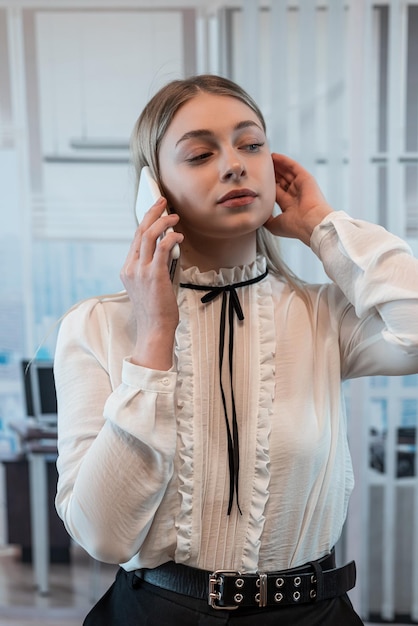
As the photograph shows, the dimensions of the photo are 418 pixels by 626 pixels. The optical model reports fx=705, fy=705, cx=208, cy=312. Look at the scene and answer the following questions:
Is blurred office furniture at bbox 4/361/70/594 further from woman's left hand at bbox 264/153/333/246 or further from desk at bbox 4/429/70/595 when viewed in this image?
woman's left hand at bbox 264/153/333/246

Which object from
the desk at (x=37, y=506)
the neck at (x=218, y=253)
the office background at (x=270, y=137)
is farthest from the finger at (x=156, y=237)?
the desk at (x=37, y=506)

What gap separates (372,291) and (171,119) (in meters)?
0.39

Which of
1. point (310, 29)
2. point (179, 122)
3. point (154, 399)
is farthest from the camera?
point (310, 29)

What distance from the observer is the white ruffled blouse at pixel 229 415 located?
3.02 feet

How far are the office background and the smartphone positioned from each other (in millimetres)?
1117

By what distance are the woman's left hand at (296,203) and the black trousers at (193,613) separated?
541 mm

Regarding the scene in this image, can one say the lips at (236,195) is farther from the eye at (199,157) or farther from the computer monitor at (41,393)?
the computer monitor at (41,393)

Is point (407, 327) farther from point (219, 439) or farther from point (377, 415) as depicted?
point (377, 415)

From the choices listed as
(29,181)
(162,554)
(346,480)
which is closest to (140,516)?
(162,554)

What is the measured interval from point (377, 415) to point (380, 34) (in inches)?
49.1

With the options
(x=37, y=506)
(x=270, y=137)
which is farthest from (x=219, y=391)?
(x=37, y=506)

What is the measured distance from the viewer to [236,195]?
993 mm

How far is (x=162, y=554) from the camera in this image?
38.4 inches

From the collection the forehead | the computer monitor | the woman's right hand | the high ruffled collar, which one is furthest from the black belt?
the computer monitor
